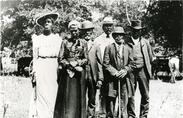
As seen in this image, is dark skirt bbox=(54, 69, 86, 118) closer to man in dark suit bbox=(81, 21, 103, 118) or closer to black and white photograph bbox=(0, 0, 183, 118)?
black and white photograph bbox=(0, 0, 183, 118)

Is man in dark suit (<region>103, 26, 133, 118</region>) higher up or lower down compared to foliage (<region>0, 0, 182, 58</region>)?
lower down

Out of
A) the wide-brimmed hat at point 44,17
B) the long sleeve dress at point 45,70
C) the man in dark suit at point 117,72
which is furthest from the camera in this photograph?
the man in dark suit at point 117,72

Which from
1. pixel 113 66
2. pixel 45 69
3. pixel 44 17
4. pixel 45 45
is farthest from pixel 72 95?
pixel 44 17

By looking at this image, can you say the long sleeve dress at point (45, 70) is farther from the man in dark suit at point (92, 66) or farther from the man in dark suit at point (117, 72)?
the man in dark suit at point (117, 72)

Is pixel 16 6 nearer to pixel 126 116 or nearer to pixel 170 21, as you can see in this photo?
pixel 170 21

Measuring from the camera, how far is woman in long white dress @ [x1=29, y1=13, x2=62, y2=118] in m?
7.76

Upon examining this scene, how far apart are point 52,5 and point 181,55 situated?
36.1 ft

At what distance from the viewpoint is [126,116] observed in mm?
8195

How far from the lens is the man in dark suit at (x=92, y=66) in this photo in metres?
8.27

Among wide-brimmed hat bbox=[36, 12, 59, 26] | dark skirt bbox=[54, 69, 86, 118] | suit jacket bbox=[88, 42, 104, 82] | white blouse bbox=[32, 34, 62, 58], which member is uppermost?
wide-brimmed hat bbox=[36, 12, 59, 26]

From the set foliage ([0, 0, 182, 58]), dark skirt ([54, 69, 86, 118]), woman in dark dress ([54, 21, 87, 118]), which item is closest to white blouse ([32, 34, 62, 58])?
woman in dark dress ([54, 21, 87, 118])

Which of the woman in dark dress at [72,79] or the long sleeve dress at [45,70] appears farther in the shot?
the long sleeve dress at [45,70]

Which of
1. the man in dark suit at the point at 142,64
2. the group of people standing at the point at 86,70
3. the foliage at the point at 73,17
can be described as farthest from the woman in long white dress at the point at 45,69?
the foliage at the point at 73,17

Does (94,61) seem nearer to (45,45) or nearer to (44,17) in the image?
(45,45)
